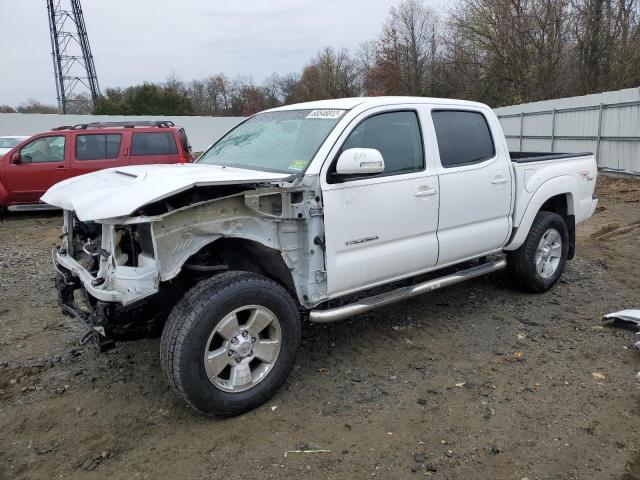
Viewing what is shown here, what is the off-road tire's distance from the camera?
5.14 meters

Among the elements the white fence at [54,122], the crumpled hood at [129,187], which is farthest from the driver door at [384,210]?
the white fence at [54,122]

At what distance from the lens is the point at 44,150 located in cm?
1084

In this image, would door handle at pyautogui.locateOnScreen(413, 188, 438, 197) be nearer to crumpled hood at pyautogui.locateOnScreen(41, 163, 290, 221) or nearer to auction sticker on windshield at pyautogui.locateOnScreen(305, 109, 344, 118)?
auction sticker on windshield at pyautogui.locateOnScreen(305, 109, 344, 118)

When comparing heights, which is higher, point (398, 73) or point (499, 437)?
point (398, 73)

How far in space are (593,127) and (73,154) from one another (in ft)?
44.5

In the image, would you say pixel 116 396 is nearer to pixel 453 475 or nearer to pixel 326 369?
pixel 326 369

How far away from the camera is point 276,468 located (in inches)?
109

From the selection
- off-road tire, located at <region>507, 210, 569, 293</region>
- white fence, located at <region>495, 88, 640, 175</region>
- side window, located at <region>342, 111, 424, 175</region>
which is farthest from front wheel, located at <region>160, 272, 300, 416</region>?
white fence, located at <region>495, 88, 640, 175</region>

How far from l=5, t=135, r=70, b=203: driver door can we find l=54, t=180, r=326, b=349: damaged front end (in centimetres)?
781

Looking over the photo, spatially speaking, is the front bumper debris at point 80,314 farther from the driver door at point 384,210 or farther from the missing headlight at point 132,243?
the driver door at point 384,210

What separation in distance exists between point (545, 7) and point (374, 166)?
24450 millimetres

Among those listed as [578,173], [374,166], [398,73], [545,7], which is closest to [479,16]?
[545,7]

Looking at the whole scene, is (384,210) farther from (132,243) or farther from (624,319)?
(624,319)

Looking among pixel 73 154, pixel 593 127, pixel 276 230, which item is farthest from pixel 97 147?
pixel 593 127
